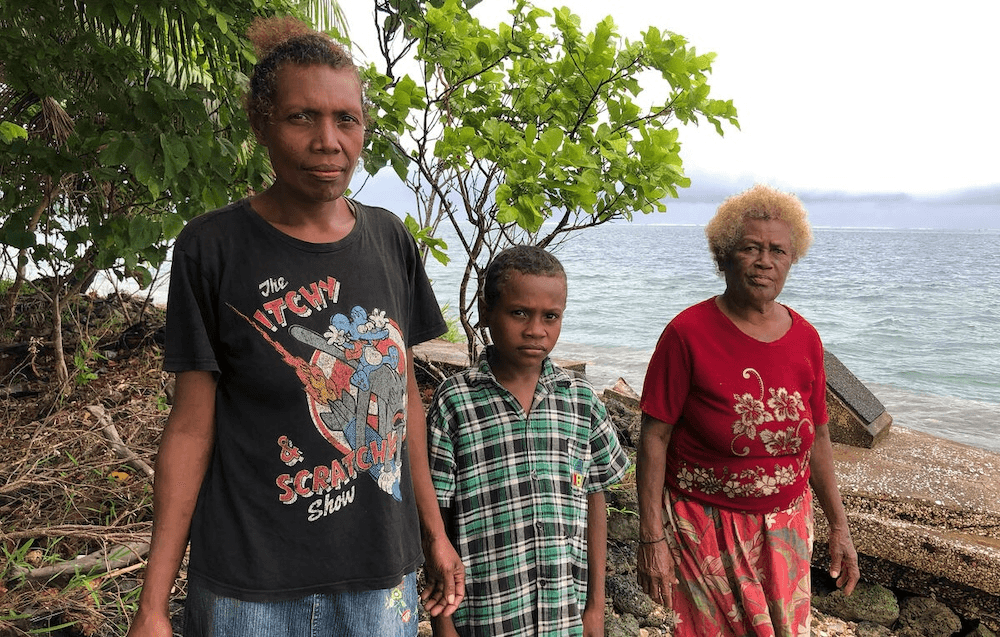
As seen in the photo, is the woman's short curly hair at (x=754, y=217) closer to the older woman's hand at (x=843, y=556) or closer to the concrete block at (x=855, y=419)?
the older woman's hand at (x=843, y=556)

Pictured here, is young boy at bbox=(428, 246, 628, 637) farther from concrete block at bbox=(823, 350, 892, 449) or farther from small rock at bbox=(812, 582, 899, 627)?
concrete block at bbox=(823, 350, 892, 449)

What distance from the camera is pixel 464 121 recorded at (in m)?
3.36

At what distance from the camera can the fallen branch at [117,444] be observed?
3780mm

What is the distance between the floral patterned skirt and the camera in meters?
2.23

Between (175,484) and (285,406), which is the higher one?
(285,406)

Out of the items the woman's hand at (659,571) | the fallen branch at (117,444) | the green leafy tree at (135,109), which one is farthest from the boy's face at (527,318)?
the fallen branch at (117,444)

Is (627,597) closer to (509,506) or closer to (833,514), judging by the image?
(833,514)

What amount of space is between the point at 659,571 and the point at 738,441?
19.0 inches

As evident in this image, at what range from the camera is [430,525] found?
1722 millimetres

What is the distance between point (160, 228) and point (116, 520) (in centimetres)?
136

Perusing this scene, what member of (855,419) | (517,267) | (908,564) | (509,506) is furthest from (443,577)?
(855,419)

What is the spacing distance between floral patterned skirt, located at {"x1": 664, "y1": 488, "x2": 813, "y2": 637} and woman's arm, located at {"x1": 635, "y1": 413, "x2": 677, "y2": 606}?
7 cm

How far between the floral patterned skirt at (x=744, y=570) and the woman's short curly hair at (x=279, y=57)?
5.44 ft

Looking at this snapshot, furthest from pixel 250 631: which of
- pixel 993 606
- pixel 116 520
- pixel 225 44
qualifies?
pixel 993 606
